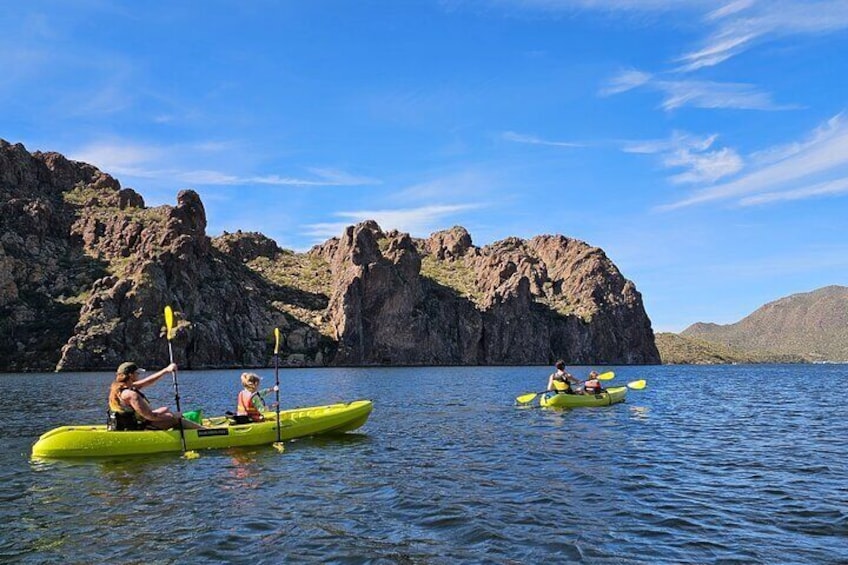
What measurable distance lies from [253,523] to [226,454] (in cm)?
838

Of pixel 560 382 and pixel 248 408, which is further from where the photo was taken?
pixel 560 382

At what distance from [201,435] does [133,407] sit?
2275 millimetres

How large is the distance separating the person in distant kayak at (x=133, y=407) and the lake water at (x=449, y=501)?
1.11m

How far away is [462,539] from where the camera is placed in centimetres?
1149

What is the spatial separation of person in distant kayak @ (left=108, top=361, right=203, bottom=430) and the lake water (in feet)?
3.63

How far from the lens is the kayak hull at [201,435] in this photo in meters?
19.3

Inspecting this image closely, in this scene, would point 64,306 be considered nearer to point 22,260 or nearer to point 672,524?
point 22,260

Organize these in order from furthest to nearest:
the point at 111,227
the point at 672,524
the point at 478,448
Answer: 1. the point at 111,227
2. the point at 478,448
3. the point at 672,524

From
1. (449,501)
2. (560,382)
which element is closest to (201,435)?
(449,501)

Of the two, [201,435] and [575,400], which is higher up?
[201,435]

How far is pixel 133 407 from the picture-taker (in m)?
19.6

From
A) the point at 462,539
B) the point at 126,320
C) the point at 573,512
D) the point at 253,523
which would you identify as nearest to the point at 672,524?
the point at 573,512

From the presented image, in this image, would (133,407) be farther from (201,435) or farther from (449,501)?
(449,501)

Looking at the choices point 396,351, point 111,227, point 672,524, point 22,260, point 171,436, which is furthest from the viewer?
point 396,351
